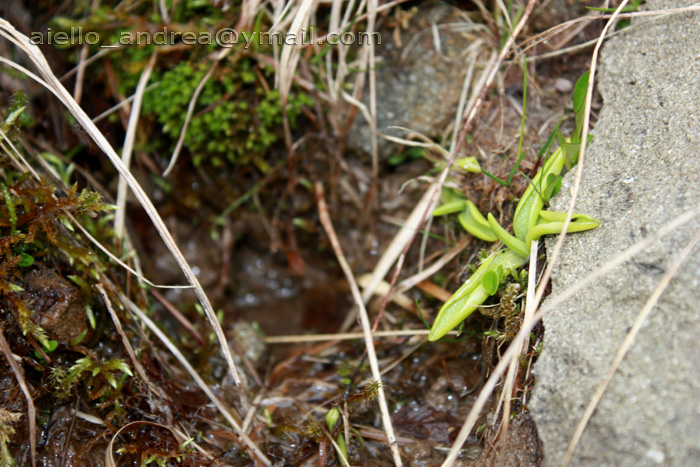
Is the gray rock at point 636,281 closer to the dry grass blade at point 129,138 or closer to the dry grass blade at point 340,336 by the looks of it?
the dry grass blade at point 340,336

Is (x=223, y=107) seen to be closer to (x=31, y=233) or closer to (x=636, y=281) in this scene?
(x=31, y=233)

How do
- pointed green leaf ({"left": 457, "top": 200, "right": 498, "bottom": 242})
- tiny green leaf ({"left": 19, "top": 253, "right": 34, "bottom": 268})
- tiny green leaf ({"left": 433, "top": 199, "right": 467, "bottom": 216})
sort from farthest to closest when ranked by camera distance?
tiny green leaf ({"left": 433, "top": 199, "right": 467, "bottom": 216})
pointed green leaf ({"left": 457, "top": 200, "right": 498, "bottom": 242})
tiny green leaf ({"left": 19, "top": 253, "right": 34, "bottom": 268})

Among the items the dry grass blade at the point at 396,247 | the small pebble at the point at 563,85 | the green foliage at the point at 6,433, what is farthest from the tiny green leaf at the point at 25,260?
the small pebble at the point at 563,85

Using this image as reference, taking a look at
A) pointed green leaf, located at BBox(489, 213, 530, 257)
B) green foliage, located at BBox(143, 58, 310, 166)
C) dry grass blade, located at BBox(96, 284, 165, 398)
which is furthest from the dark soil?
pointed green leaf, located at BBox(489, 213, 530, 257)

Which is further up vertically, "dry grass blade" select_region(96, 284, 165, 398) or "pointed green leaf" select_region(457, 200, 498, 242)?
"pointed green leaf" select_region(457, 200, 498, 242)

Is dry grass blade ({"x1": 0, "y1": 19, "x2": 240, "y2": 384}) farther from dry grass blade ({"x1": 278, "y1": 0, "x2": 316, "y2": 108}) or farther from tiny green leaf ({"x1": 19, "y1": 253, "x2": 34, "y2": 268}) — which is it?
dry grass blade ({"x1": 278, "y1": 0, "x2": 316, "y2": 108})

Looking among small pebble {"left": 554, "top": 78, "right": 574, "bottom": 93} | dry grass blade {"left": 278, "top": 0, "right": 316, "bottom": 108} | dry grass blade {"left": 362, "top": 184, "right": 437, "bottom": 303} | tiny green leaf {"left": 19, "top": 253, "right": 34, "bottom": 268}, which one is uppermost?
dry grass blade {"left": 278, "top": 0, "right": 316, "bottom": 108}

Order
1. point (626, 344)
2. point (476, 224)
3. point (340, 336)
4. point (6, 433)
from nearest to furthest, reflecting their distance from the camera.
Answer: point (626, 344) → point (6, 433) → point (476, 224) → point (340, 336)

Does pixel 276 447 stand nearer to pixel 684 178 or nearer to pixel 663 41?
pixel 684 178

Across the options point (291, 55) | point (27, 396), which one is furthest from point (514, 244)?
point (27, 396)
